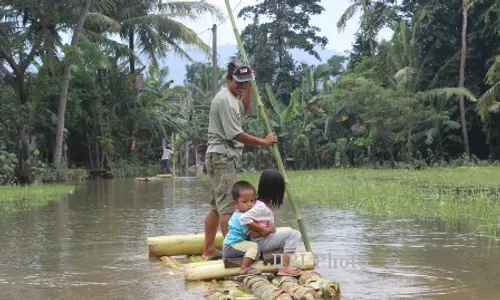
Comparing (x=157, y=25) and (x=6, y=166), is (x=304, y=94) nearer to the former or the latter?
(x=157, y=25)

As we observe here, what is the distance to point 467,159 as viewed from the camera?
23.5m

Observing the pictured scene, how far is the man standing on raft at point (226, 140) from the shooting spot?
5539mm

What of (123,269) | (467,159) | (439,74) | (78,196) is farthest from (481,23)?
(123,269)

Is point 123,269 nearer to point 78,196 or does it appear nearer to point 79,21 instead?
point 78,196

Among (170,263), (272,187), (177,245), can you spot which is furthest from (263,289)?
(177,245)

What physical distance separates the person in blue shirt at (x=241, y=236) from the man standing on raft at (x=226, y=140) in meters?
0.31

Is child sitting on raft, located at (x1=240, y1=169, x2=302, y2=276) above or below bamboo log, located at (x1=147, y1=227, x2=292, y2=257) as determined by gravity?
above

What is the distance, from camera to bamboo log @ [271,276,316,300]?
4145 mm

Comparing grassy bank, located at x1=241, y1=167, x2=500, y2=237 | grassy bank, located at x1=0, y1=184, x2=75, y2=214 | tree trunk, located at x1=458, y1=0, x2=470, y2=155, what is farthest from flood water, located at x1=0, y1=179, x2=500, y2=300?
tree trunk, located at x1=458, y1=0, x2=470, y2=155

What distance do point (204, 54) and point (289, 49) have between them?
24.9 feet

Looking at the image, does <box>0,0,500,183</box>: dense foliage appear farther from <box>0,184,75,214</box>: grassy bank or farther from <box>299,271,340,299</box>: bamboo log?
<box>299,271,340,299</box>: bamboo log

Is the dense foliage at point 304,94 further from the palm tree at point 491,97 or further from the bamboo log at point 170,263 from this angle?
the bamboo log at point 170,263

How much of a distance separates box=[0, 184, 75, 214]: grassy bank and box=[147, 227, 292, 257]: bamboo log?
5.02m

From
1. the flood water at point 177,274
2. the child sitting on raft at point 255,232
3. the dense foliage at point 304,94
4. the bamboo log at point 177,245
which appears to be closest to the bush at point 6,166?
the dense foliage at point 304,94
